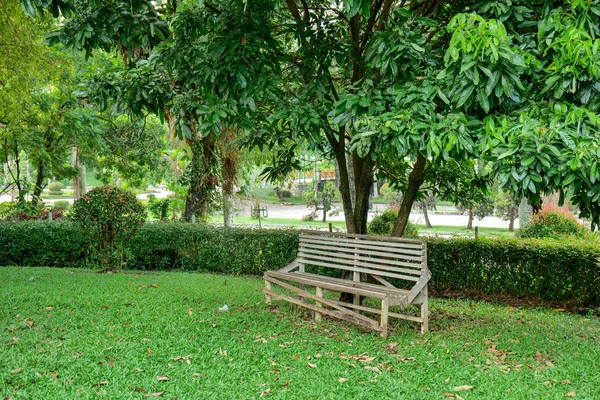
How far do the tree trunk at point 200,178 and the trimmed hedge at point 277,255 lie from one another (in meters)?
1.73

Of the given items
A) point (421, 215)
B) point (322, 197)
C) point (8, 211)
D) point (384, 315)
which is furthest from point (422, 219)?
point (384, 315)

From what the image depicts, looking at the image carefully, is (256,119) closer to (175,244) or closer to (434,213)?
(175,244)

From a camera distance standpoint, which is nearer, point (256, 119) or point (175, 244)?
point (256, 119)

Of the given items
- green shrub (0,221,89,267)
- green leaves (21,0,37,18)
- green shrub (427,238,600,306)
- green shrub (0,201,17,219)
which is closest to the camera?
green leaves (21,0,37,18)

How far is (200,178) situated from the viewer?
1148 centimetres

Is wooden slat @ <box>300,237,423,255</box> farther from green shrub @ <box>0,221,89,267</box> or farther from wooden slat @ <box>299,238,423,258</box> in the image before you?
green shrub @ <box>0,221,89,267</box>

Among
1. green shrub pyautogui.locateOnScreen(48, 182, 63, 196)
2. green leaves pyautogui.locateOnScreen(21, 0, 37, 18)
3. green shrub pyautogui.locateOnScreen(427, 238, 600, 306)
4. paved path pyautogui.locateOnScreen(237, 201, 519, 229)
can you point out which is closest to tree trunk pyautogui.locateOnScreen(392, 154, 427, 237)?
green shrub pyautogui.locateOnScreen(427, 238, 600, 306)

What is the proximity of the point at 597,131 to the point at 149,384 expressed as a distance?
3640 millimetres

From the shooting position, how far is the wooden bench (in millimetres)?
5066

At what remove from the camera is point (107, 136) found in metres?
14.1

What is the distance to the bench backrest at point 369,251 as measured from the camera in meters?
5.43

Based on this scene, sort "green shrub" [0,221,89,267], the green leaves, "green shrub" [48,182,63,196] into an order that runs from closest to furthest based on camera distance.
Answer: the green leaves
"green shrub" [0,221,89,267]
"green shrub" [48,182,63,196]

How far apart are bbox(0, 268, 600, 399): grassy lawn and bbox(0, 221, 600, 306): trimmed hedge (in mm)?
1034

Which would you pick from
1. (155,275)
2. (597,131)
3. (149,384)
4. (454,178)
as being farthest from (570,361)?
(155,275)
